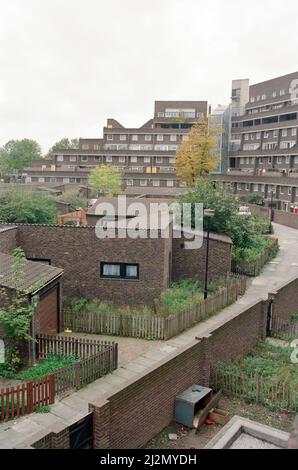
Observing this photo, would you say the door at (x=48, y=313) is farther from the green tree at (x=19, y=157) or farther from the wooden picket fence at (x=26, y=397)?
the green tree at (x=19, y=157)

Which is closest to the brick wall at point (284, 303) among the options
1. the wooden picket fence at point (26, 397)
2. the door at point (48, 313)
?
the door at point (48, 313)

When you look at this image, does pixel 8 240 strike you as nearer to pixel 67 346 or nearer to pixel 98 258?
pixel 98 258

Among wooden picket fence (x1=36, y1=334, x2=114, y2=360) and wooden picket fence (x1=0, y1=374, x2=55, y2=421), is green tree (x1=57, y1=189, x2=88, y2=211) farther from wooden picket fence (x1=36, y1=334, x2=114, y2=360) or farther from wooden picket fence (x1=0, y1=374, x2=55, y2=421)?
wooden picket fence (x1=0, y1=374, x2=55, y2=421)

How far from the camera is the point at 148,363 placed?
1516cm

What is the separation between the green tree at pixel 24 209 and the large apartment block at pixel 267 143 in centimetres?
3743

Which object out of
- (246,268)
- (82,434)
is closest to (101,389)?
(82,434)

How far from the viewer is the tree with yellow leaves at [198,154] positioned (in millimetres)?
59406

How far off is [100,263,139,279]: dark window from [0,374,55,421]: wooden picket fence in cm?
1044

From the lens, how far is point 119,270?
22250 mm

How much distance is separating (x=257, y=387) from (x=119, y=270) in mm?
10262

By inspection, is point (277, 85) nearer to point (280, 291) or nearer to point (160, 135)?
point (160, 135)

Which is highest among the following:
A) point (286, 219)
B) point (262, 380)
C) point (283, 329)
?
point (286, 219)

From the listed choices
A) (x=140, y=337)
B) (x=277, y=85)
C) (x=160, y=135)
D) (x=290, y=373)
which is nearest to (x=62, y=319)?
(x=140, y=337)

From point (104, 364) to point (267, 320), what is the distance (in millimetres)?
9442
